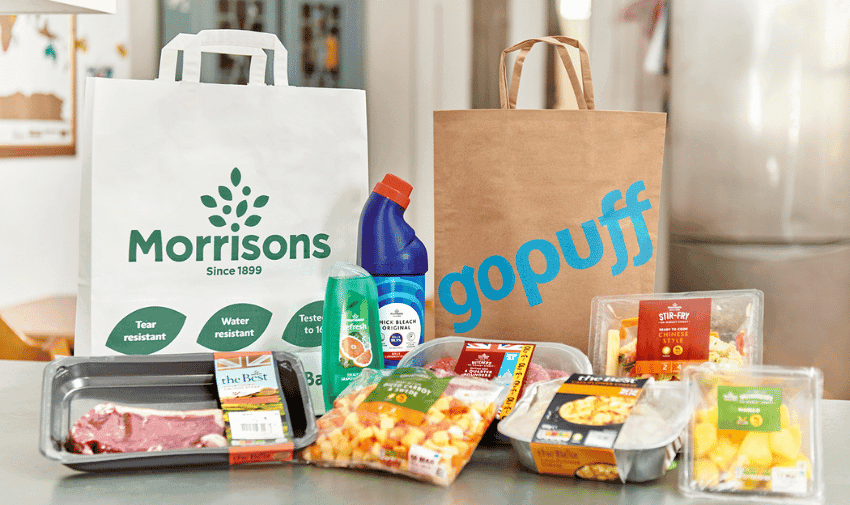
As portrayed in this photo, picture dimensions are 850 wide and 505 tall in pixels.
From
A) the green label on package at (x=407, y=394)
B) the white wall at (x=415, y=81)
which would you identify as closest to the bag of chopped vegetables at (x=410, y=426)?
the green label on package at (x=407, y=394)

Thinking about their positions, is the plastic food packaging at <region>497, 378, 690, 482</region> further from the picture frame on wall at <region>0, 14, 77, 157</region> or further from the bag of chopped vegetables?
the picture frame on wall at <region>0, 14, 77, 157</region>

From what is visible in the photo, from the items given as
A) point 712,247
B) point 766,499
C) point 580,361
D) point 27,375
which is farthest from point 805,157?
point 27,375

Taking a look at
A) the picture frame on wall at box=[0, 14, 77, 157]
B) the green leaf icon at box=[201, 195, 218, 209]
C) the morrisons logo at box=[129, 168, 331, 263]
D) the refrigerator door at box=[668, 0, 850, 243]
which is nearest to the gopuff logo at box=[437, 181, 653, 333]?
the morrisons logo at box=[129, 168, 331, 263]

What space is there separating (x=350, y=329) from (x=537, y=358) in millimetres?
233

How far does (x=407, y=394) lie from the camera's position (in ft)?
2.29

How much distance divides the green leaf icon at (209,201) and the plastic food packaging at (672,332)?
50 centimetres

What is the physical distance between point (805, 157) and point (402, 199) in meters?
1.45

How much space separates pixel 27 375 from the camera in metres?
1.07

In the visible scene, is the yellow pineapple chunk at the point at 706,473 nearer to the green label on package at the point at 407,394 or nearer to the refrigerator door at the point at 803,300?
the green label on package at the point at 407,394

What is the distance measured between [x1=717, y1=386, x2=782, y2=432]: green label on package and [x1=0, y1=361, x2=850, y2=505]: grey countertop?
0.25 ft

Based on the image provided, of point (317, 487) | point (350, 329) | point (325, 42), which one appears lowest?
point (317, 487)

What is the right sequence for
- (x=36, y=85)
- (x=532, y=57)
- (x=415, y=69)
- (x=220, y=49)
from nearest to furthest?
(x=220, y=49)
(x=532, y=57)
(x=415, y=69)
(x=36, y=85)

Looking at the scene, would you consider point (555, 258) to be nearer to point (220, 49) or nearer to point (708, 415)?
point (708, 415)

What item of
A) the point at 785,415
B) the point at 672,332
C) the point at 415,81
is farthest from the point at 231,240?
the point at 415,81
